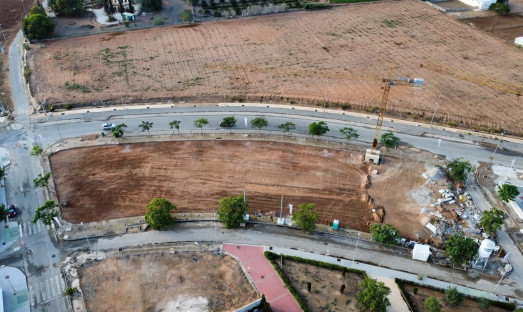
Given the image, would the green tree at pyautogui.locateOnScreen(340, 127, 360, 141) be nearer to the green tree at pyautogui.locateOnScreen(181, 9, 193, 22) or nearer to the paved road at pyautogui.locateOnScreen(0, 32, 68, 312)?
the paved road at pyautogui.locateOnScreen(0, 32, 68, 312)

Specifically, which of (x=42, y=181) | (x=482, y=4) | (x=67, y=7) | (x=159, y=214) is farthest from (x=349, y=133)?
(x=67, y=7)

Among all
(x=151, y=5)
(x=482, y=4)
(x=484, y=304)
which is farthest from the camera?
(x=482, y=4)

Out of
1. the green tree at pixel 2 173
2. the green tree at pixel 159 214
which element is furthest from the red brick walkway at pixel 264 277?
the green tree at pixel 2 173

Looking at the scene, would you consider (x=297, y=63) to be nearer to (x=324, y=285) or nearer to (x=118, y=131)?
(x=118, y=131)

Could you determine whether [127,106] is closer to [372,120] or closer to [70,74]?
[70,74]

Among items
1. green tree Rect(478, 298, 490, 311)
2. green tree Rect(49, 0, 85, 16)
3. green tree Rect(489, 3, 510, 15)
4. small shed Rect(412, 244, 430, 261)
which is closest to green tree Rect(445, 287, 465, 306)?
green tree Rect(478, 298, 490, 311)

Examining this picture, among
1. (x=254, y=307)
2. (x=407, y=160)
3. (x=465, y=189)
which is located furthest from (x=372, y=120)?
(x=254, y=307)

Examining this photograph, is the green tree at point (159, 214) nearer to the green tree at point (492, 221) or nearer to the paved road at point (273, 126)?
the paved road at point (273, 126)
